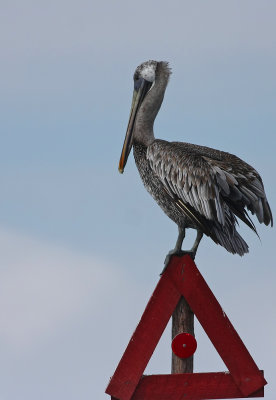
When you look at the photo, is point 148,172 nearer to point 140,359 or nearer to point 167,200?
point 167,200

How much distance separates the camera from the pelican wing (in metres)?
6.87

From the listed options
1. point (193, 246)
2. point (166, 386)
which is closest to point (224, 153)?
point (193, 246)

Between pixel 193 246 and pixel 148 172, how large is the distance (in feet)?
3.78

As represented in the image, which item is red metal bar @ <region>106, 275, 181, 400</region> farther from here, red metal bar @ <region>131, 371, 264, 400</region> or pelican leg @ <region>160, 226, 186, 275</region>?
pelican leg @ <region>160, 226, 186, 275</region>

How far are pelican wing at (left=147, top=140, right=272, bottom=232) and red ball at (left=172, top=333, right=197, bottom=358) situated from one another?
1.22 metres

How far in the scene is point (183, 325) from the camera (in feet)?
19.4

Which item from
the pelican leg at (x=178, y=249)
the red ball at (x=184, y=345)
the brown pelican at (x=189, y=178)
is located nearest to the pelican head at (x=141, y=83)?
the brown pelican at (x=189, y=178)

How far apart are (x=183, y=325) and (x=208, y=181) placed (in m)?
1.65

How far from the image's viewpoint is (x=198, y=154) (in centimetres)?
750

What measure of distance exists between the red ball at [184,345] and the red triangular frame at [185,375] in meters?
0.18

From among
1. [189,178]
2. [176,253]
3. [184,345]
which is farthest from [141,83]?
[184,345]

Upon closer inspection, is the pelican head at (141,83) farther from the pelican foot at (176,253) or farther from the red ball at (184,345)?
the red ball at (184,345)

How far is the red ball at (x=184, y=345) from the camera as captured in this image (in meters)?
5.88

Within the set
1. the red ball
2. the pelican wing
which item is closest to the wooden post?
the red ball
